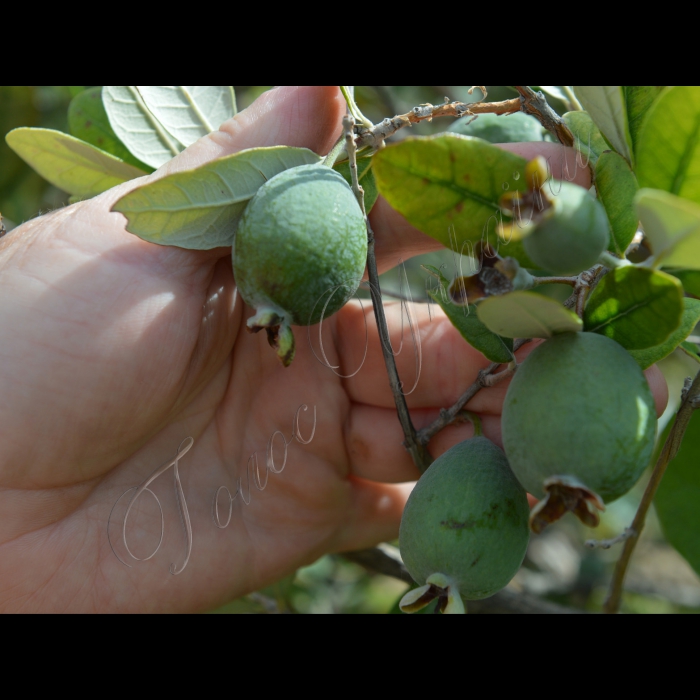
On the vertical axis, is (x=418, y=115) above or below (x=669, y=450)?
above

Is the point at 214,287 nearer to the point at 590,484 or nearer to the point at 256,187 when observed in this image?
the point at 256,187

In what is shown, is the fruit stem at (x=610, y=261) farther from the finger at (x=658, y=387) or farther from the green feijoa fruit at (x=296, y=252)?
the finger at (x=658, y=387)

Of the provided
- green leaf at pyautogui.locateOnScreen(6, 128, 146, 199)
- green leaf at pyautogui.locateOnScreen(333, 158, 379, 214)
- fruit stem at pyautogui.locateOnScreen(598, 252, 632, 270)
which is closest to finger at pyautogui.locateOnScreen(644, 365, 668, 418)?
fruit stem at pyautogui.locateOnScreen(598, 252, 632, 270)

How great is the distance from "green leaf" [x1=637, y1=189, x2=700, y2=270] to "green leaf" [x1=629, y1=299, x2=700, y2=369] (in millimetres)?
167

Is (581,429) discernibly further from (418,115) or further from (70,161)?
(70,161)

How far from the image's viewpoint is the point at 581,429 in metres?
0.65

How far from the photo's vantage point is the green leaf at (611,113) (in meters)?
0.86

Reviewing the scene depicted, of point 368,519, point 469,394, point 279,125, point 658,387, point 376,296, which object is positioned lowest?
point 368,519

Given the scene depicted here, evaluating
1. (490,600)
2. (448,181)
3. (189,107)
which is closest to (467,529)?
(448,181)

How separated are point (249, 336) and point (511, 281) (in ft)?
2.52

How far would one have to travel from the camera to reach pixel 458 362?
1.35 m

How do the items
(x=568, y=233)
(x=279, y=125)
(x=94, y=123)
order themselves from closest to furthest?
(x=568, y=233) → (x=279, y=125) → (x=94, y=123)

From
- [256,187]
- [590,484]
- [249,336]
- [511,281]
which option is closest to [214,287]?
[249,336]

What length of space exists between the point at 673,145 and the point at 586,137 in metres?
0.30
